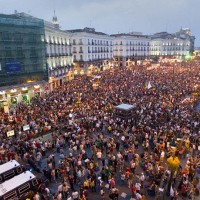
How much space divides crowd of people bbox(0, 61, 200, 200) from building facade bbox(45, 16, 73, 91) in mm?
16424

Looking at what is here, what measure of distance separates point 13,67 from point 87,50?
3736cm

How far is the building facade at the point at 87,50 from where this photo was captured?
7162 cm

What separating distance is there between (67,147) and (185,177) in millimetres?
10966

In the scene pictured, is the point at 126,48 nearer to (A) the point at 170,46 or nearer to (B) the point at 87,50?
(B) the point at 87,50

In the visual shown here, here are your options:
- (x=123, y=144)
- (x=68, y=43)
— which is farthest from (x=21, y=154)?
(x=68, y=43)

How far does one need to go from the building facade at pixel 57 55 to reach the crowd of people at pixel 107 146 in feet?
53.9

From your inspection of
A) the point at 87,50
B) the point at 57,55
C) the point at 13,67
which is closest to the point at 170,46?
the point at 87,50

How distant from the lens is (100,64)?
83750 mm

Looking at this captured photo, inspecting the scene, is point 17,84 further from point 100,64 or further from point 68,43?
point 100,64

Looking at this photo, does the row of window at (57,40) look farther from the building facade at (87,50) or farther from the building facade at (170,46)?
the building facade at (170,46)

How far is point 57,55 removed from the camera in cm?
5569

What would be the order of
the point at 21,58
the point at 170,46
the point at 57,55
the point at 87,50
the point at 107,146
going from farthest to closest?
the point at 170,46, the point at 87,50, the point at 57,55, the point at 21,58, the point at 107,146

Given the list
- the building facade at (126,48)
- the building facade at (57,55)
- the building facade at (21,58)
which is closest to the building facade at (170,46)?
the building facade at (126,48)

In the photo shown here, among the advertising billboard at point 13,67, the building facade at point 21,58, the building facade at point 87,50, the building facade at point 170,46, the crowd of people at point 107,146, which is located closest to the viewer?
Result: the crowd of people at point 107,146
